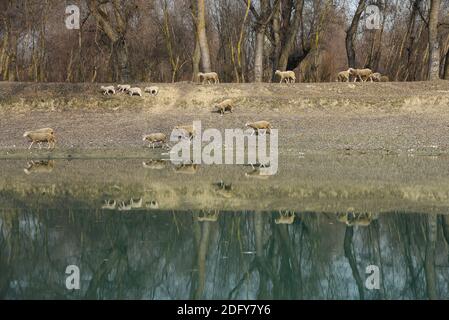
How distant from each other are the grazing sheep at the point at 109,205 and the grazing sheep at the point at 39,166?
5.16m

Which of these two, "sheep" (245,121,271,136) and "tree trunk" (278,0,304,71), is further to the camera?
"tree trunk" (278,0,304,71)

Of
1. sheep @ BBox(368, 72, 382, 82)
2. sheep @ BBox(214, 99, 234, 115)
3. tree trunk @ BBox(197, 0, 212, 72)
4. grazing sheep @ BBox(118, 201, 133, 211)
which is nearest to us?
grazing sheep @ BBox(118, 201, 133, 211)

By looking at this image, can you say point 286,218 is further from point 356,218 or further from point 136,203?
point 136,203

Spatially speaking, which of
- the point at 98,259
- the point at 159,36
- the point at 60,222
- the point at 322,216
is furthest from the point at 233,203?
the point at 159,36

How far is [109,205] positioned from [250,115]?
14.4 m

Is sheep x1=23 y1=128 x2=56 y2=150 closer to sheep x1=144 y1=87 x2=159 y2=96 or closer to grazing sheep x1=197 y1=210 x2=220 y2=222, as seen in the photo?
sheep x1=144 y1=87 x2=159 y2=96

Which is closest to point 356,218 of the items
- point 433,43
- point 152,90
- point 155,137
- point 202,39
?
point 155,137

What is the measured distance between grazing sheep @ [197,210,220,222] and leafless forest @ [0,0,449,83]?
22.0 m

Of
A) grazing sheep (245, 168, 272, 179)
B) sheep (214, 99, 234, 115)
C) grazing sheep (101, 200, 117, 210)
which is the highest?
sheep (214, 99, 234, 115)

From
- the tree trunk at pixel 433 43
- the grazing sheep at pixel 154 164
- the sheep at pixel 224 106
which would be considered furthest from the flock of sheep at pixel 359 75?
the grazing sheep at pixel 154 164

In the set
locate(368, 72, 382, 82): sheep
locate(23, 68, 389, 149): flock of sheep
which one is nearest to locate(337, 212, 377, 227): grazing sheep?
locate(23, 68, 389, 149): flock of sheep

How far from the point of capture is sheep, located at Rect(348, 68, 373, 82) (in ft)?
112

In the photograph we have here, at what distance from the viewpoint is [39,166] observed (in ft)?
70.4

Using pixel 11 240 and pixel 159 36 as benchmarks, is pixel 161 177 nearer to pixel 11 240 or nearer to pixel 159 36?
pixel 11 240
